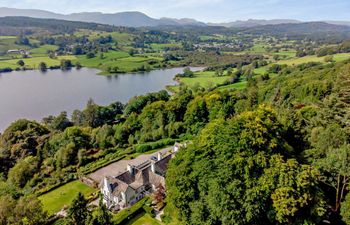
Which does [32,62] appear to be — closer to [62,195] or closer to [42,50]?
[42,50]

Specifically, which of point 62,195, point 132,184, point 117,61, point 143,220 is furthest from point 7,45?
point 143,220

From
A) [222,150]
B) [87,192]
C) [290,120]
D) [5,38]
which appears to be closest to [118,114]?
[87,192]

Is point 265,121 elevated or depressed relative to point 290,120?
elevated

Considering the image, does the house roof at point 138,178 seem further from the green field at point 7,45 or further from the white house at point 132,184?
the green field at point 7,45

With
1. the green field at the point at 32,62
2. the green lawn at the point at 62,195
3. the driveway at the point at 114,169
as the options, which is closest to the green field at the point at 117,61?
the green field at the point at 32,62

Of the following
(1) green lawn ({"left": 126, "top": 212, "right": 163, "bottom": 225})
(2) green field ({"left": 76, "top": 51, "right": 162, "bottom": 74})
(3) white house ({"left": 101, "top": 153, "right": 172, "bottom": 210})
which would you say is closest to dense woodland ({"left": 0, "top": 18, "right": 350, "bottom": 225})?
(1) green lawn ({"left": 126, "top": 212, "right": 163, "bottom": 225})

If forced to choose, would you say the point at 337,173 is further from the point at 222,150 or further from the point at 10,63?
the point at 10,63
